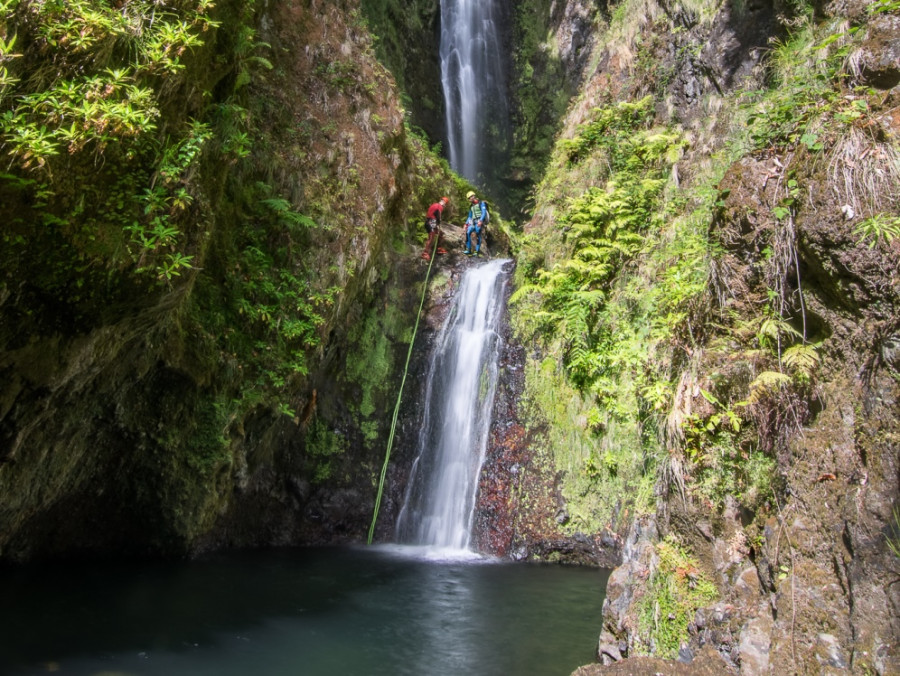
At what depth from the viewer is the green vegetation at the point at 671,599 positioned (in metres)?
4.46

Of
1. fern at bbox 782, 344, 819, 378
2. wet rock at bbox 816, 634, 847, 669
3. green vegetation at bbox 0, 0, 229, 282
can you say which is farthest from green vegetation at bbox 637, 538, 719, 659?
green vegetation at bbox 0, 0, 229, 282

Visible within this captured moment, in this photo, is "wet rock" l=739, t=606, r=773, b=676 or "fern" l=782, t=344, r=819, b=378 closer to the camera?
"wet rock" l=739, t=606, r=773, b=676

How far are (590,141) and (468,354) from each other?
16.0 ft

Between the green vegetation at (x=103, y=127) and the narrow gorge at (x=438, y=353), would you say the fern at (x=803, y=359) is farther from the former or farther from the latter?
the green vegetation at (x=103, y=127)

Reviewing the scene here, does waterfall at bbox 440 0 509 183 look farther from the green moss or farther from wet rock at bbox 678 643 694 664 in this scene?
wet rock at bbox 678 643 694 664

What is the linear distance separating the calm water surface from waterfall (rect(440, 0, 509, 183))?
14.6m

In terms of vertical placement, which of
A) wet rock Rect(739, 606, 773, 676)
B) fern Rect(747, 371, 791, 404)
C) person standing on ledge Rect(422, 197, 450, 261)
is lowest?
wet rock Rect(739, 606, 773, 676)

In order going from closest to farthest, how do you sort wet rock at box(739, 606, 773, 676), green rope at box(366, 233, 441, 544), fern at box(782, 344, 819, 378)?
wet rock at box(739, 606, 773, 676), fern at box(782, 344, 819, 378), green rope at box(366, 233, 441, 544)

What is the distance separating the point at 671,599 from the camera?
465cm

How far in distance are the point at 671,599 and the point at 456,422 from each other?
6.55m

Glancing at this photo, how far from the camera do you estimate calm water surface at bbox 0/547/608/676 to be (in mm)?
5547

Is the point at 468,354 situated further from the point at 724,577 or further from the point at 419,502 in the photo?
the point at 724,577

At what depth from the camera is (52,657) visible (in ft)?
17.3

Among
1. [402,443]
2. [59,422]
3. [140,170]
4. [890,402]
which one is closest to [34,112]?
[140,170]
